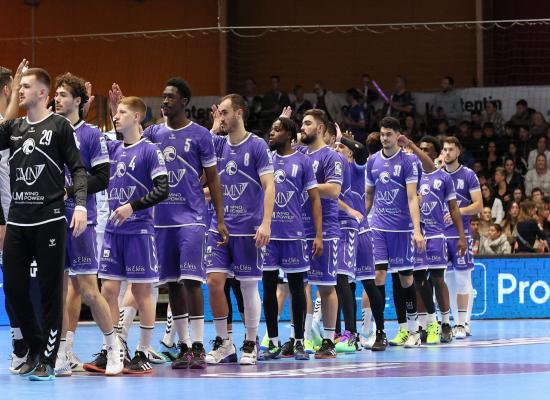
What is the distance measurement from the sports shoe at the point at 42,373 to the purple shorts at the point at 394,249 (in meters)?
4.79

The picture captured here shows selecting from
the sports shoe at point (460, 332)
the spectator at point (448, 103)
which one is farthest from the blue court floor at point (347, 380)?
the spectator at point (448, 103)

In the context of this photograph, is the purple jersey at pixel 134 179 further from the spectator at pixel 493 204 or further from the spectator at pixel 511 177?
the spectator at pixel 511 177

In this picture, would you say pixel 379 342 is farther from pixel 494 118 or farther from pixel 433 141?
pixel 494 118

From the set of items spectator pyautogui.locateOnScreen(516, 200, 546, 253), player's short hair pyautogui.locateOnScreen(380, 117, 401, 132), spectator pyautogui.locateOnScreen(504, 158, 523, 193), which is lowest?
spectator pyautogui.locateOnScreen(516, 200, 546, 253)

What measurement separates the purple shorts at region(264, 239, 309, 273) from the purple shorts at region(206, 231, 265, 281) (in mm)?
433

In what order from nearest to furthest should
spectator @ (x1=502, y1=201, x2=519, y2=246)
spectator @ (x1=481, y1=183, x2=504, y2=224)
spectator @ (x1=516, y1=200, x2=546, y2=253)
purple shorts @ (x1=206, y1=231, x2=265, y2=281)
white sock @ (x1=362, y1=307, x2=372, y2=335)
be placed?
purple shorts @ (x1=206, y1=231, x2=265, y2=281) → white sock @ (x1=362, y1=307, x2=372, y2=335) → spectator @ (x1=516, y1=200, x2=546, y2=253) → spectator @ (x1=502, y1=201, x2=519, y2=246) → spectator @ (x1=481, y1=183, x2=504, y2=224)

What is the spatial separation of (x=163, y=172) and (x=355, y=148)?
3.54 m

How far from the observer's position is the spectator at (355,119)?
22.0 meters

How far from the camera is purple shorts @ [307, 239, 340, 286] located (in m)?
11.0

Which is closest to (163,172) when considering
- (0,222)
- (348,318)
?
(0,222)

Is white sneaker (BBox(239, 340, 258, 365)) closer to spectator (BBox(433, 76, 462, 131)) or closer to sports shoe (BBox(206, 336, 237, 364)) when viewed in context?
sports shoe (BBox(206, 336, 237, 364))

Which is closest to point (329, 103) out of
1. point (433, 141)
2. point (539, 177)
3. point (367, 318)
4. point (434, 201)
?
point (539, 177)

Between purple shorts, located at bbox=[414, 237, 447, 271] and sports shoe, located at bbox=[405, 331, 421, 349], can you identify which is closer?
sports shoe, located at bbox=[405, 331, 421, 349]

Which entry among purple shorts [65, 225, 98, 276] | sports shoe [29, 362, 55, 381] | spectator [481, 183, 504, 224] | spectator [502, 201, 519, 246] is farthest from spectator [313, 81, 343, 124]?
sports shoe [29, 362, 55, 381]
